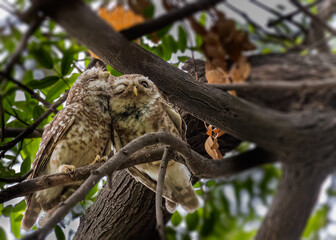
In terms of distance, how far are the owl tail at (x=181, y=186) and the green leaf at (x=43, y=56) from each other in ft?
2.26

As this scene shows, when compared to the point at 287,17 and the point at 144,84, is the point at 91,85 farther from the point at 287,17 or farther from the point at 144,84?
the point at 287,17

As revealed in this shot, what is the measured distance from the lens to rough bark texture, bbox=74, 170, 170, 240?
1701mm

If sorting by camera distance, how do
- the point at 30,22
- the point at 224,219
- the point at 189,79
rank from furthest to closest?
1. the point at 189,79
2. the point at 224,219
3. the point at 30,22


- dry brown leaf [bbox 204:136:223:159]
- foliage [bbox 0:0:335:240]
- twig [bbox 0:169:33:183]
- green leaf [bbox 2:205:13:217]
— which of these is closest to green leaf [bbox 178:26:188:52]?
foliage [bbox 0:0:335:240]

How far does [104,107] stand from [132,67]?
56 centimetres

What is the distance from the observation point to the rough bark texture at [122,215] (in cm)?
170

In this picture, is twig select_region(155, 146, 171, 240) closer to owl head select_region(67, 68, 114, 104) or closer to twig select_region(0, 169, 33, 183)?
owl head select_region(67, 68, 114, 104)

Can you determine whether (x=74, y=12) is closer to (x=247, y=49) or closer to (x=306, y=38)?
(x=247, y=49)

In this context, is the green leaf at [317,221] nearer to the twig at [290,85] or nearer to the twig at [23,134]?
the twig at [290,85]

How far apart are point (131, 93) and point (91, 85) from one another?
0.64ft

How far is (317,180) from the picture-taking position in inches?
28.4

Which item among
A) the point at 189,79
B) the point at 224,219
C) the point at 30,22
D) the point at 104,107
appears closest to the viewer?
the point at 30,22

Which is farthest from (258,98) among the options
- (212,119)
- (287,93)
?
(212,119)

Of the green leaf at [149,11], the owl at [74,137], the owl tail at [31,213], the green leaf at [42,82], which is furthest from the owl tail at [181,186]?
the green leaf at [149,11]
